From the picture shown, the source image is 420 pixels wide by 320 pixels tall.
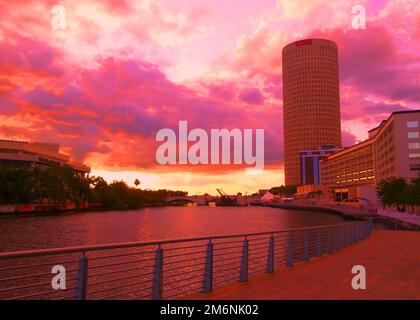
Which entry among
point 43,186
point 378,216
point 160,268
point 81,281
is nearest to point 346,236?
point 160,268

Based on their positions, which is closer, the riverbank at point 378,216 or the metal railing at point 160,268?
the metal railing at point 160,268

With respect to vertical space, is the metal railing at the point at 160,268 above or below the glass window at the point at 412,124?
below

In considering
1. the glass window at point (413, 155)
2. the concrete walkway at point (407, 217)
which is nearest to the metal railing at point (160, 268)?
the concrete walkway at point (407, 217)

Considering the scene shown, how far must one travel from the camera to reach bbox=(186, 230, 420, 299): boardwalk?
1058cm

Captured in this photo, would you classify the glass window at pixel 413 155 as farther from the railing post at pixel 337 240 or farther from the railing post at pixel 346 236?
the railing post at pixel 337 240

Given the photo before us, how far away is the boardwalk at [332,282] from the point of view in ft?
34.7

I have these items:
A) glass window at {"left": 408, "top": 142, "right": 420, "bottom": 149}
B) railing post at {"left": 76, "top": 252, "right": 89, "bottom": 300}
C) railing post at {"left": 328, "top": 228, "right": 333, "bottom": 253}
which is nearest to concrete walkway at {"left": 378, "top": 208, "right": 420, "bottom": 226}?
railing post at {"left": 328, "top": 228, "right": 333, "bottom": 253}

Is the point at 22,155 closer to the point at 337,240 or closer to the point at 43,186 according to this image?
the point at 43,186

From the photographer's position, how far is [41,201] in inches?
5231

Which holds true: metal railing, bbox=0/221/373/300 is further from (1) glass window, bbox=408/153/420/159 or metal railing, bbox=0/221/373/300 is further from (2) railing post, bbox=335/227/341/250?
(1) glass window, bbox=408/153/420/159

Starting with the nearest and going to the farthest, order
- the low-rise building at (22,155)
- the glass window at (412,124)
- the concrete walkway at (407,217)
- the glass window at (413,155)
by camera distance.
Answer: the concrete walkway at (407,217) → the glass window at (412,124) → the glass window at (413,155) → the low-rise building at (22,155)
